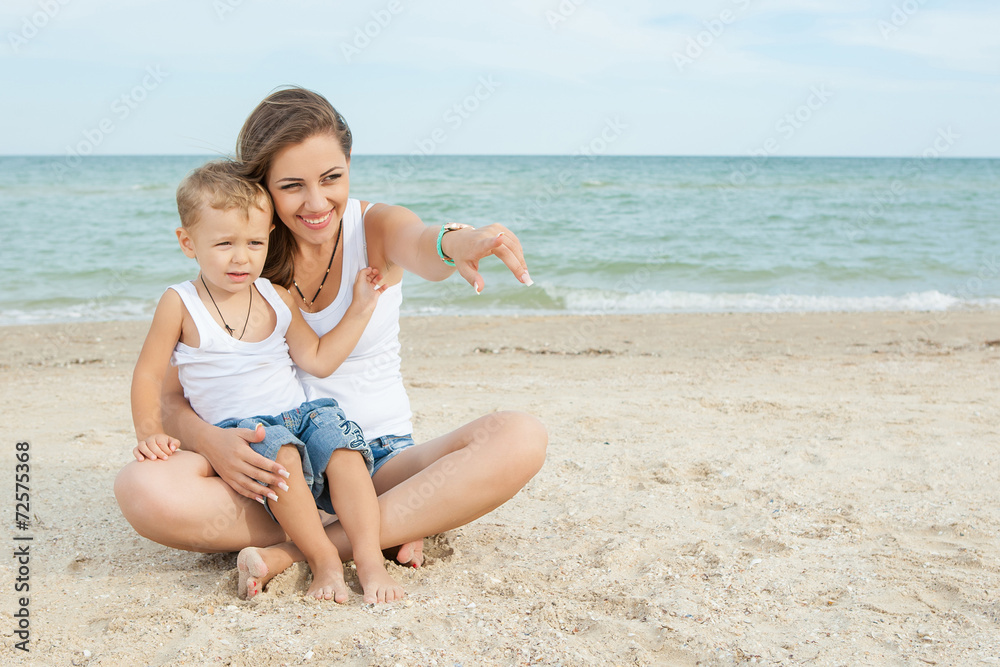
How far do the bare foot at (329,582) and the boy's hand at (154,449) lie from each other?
54 cm

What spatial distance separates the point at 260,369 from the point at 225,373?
10 cm

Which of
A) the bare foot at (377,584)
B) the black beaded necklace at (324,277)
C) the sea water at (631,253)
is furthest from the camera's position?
the sea water at (631,253)

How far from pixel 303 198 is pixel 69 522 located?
1.56 m

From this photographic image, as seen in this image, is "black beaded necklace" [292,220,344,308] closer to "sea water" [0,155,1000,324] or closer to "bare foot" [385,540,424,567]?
"bare foot" [385,540,424,567]

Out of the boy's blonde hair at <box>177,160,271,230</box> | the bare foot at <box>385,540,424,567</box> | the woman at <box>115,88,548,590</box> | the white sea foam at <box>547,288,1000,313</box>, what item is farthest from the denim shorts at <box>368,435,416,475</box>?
the white sea foam at <box>547,288,1000,313</box>

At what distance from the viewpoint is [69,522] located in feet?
9.39

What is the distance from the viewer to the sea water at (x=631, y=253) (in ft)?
30.3

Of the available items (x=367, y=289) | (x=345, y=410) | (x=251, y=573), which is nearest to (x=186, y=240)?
(x=367, y=289)

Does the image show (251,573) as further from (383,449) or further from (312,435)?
(383,449)

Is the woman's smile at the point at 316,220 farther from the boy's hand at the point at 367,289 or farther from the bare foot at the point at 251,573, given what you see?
the bare foot at the point at 251,573

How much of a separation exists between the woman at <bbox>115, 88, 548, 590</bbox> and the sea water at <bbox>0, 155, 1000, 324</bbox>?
113 inches

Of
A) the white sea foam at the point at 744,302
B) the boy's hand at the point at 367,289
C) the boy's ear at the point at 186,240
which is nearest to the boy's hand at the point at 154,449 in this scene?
the boy's ear at the point at 186,240

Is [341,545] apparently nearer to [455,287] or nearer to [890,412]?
[890,412]

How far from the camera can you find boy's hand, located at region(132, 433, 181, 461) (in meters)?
2.25
